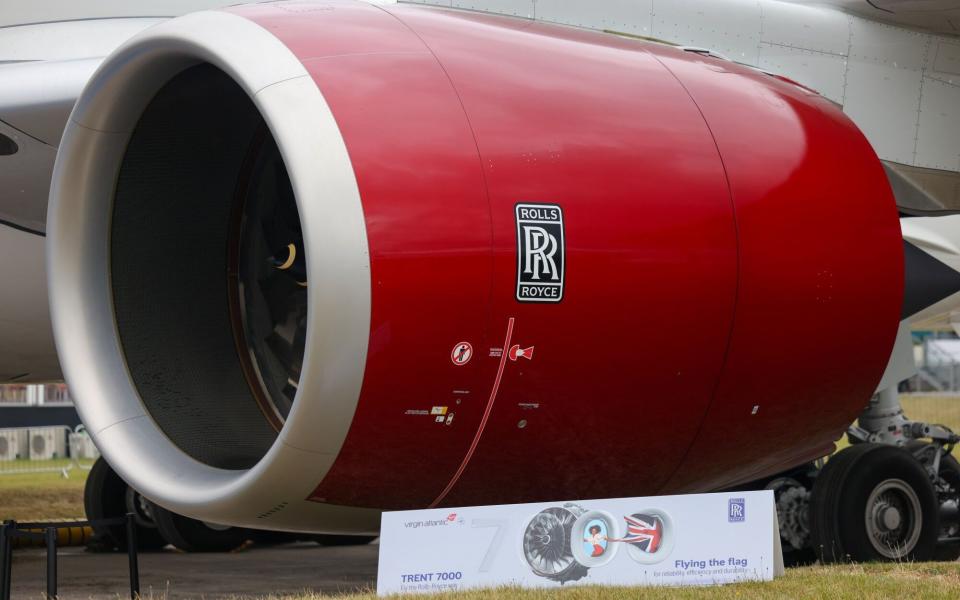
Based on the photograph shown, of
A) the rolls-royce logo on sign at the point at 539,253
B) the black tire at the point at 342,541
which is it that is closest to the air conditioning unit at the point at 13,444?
the black tire at the point at 342,541

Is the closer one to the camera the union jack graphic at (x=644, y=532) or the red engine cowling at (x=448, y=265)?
the red engine cowling at (x=448, y=265)

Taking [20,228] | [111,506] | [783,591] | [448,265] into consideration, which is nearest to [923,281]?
[783,591]

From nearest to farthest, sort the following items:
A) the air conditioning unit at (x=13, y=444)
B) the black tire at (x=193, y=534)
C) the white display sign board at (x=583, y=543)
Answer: the white display sign board at (x=583, y=543)
the black tire at (x=193, y=534)
the air conditioning unit at (x=13, y=444)

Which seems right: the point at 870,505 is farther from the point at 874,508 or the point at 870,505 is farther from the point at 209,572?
the point at 209,572

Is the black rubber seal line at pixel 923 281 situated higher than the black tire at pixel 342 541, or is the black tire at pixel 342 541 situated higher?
the black rubber seal line at pixel 923 281

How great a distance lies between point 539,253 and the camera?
463cm

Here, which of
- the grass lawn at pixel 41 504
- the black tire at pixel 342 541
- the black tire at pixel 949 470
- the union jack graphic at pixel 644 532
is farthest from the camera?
the grass lawn at pixel 41 504

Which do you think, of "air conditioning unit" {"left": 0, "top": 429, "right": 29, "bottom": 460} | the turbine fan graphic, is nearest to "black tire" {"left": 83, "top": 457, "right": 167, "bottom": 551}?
the turbine fan graphic

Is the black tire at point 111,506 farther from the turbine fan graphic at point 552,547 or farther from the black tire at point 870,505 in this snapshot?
the turbine fan graphic at point 552,547

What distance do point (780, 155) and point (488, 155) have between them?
59.9 inches

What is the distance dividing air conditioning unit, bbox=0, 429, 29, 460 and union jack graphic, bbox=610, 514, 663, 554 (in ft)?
74.1

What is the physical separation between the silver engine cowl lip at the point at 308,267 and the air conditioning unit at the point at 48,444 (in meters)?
21.6

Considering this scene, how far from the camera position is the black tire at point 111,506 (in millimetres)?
9609

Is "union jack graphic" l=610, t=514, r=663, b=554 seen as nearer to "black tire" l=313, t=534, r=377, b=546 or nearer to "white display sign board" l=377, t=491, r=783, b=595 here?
"white display sign board" l=377, t=491, r=783, b=595
